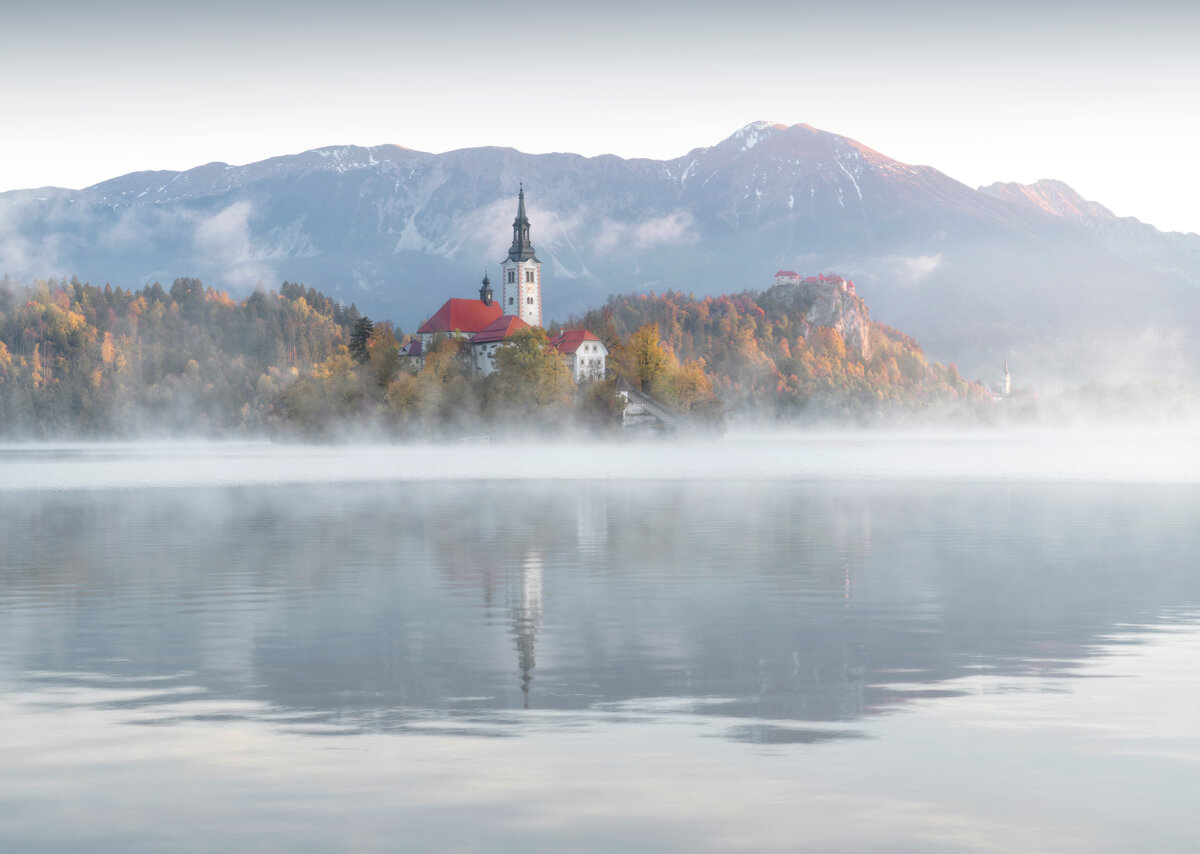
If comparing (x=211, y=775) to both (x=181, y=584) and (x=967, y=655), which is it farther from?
(x=181, y=584)

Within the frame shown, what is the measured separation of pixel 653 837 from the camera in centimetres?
1128

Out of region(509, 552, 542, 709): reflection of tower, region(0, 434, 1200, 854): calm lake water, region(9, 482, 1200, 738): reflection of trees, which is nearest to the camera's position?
region(0, 434, 1200, 854): calm lake water

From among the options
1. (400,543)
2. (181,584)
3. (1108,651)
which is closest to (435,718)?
(1108,651)

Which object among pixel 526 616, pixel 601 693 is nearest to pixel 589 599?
pixel 526 616

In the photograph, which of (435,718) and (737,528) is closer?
(435,718)

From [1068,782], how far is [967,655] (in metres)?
7.30

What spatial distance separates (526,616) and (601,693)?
7249 mm

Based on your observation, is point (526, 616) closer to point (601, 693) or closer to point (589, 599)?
point (589, 599)

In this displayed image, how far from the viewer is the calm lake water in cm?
1176

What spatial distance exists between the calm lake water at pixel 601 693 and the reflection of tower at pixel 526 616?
0.10 m

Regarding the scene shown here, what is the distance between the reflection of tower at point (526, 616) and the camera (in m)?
19.1

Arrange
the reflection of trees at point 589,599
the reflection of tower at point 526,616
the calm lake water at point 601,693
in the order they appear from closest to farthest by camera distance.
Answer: the calm lake water at point 601,693
the reflection of trees at point 589,599
the reflection of tower at point 526,616

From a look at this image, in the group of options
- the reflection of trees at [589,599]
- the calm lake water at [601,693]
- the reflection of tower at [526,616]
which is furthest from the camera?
the reflection of tower at [526,616]

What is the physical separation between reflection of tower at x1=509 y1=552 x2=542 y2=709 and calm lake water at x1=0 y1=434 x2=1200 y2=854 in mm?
99
